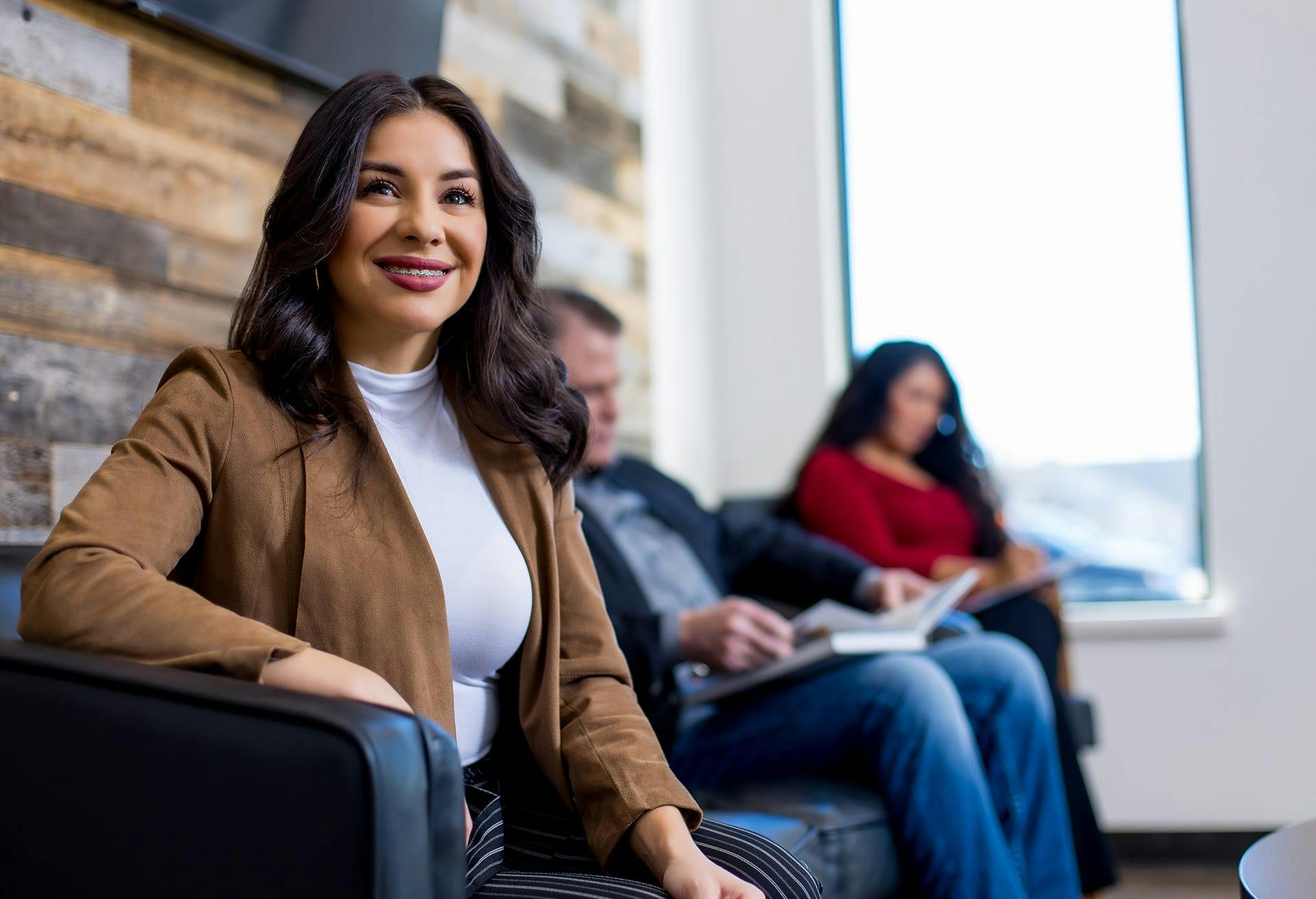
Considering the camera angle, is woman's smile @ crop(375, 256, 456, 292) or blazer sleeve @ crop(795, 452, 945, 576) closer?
woman's smile @ crop(375, 256, 456, 292)

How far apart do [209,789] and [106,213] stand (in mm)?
1001

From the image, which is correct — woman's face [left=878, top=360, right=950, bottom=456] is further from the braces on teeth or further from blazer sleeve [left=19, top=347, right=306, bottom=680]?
blazer sleeve [left=19, top=347, right=306, bottom=680]

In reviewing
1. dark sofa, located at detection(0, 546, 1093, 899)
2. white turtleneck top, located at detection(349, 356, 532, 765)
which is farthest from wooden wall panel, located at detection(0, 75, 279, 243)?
dark sofa, located at detection(0, 546, 1093, 899)

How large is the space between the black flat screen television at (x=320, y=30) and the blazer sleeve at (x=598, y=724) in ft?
3.02

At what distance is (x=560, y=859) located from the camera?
3.73 feet

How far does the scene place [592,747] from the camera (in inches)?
44.9

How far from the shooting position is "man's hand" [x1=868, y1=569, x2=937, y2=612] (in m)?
A: 2.20

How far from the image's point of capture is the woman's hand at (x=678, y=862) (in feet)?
3.32

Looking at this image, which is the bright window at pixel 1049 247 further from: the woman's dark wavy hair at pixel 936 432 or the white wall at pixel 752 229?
the woman's dark wavy hair at pixel 936 432

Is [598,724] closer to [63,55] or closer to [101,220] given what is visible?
[101,220]

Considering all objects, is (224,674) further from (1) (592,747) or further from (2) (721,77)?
(2) (721,77)

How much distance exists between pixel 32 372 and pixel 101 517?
64 centimetres

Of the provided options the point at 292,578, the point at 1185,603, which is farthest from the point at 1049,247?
the point at 292,578

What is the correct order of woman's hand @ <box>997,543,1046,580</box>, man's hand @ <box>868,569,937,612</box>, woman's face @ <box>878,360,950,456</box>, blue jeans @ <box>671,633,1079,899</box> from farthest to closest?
woman's face @ <box>878,360,950,456</box>
woman's hand @ <box>997,543,1046,580</box>
man's hand @ <box>868,569,937,612</box>
blue jeans @ <box>671,633,1079,899</box>
